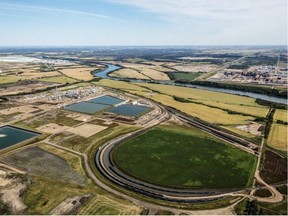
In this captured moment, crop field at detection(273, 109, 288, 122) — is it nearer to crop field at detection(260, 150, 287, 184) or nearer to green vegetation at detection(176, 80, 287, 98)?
crop field at detection(260, 150, 287, 184)

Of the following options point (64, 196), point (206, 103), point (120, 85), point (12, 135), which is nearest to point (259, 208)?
point (64, 196)

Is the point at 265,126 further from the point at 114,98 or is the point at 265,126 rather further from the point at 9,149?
the point at 9,149

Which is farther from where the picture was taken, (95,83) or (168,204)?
(95,83)

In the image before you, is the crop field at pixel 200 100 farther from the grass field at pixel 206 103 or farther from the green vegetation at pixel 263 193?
the green vegetation at pixel 263 193

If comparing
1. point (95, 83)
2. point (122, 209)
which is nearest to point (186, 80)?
point (95, 83)

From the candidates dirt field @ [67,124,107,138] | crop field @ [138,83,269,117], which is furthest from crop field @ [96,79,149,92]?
dirt field @ [67,124,107,138]

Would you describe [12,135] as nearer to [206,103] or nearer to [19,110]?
[19,110]
